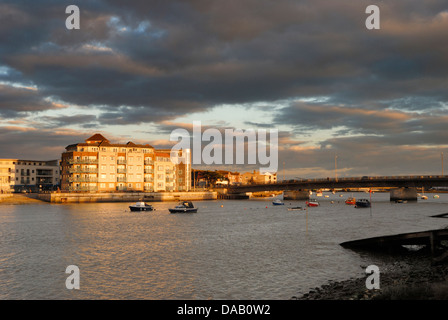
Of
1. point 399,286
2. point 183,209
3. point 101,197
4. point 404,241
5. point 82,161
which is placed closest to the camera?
point 399,286

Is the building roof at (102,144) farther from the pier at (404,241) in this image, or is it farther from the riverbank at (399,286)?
the riverbank at (399,286)

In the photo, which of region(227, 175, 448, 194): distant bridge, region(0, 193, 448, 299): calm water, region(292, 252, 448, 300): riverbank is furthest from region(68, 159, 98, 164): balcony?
region(292, 252, 448, 300): riverbank

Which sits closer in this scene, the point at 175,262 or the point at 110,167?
the point at 175,262

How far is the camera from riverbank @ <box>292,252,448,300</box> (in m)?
23.7

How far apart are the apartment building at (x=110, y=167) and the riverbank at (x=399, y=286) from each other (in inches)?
6327

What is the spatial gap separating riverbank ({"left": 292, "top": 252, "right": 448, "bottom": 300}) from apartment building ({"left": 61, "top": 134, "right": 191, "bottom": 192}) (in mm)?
160693

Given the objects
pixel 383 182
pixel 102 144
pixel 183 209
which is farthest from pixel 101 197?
pixel 383 182

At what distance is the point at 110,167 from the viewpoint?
185250 mm

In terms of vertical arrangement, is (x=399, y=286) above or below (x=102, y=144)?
below

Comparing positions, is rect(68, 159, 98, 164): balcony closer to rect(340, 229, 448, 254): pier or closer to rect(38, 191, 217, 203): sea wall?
rect(38, 191, 217, 203): sea wall

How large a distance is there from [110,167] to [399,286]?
171167 mm

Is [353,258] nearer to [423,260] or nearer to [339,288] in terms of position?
[423,260]

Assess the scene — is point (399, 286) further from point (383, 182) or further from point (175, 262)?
point (383, 182)

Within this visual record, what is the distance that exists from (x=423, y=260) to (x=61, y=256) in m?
39.8
